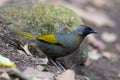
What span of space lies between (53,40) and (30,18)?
1303 mm

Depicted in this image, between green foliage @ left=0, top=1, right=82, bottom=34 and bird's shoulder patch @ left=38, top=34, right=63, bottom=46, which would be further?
green foliage @ left=0, top=1, right=82, bottom=34

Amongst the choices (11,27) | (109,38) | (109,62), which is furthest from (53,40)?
(109,38)

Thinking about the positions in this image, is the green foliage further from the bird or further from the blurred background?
the bird

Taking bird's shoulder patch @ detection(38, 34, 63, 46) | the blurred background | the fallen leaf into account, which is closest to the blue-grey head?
bird's shoulder patch @ detection(38, 34, 63, 46)

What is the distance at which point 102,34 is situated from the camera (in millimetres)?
11102

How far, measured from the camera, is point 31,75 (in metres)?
5.61

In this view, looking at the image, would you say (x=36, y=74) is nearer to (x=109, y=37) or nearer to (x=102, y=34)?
(x=109, y=37)

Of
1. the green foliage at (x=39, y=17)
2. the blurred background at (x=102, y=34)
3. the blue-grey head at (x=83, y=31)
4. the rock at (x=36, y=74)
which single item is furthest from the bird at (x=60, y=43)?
the blurred background at (x=102, y=34)

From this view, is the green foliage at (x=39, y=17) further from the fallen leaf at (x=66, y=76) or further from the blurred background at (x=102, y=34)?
the fallen leaf at (x=66, y=76)

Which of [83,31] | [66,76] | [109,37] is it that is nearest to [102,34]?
[109,37]

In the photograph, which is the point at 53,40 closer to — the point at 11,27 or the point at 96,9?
the point at 11,27

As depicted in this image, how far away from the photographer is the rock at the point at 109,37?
10.9m

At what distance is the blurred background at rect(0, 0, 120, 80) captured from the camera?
8.70 meters

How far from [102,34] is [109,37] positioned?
0.22 m
